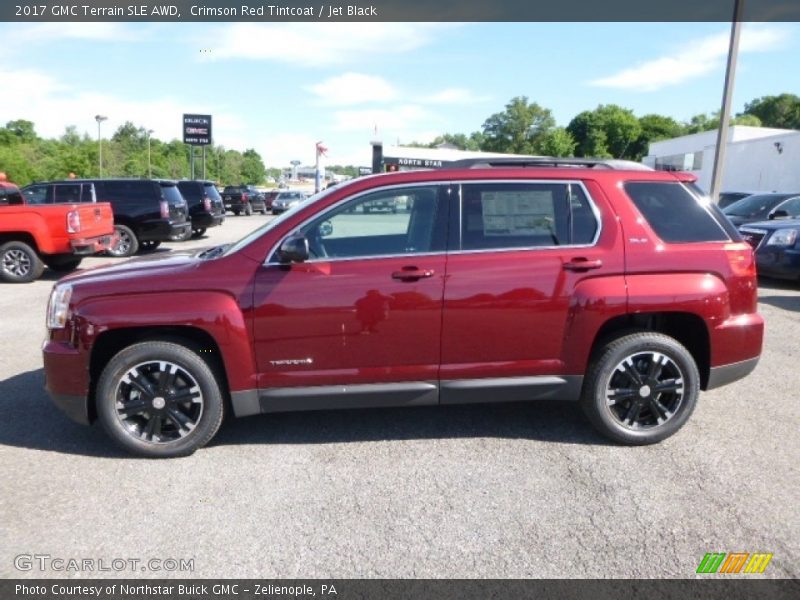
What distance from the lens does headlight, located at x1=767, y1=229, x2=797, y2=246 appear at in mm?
9867

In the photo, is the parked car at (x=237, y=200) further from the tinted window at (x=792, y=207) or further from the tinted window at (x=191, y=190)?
the tinted window at (x=792, y=207)

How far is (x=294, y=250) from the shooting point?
12.0ft

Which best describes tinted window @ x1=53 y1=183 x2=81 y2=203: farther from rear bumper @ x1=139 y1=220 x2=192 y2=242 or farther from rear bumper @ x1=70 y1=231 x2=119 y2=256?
rear bumper @ x1=70 y1=231 x2=119 y2=256

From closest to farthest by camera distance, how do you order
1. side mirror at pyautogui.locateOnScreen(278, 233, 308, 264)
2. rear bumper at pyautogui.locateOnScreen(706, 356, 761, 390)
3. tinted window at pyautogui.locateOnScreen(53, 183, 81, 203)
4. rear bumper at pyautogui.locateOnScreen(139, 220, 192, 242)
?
side mirror at pyautogui.locateOnScreen(278, 233, 308, 264)
rear bumper at pyautogui.locateOnScreen(706, 356, 761, 390)
tinted window at pyautogui.locateOnScreen(53, 183, 81, 203)
rear bumper at pyautogui.locateOnScreen(139, 220, 192, 242)

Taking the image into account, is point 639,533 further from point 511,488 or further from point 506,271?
point 506,271

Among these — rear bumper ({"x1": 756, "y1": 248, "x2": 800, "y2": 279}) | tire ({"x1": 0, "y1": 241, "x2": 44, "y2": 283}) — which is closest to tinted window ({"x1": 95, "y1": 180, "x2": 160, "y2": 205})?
tire ({"x1": 0, "y1": 241, "x2": 44, "y2": 283})

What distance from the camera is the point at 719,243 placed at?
4.05 meters

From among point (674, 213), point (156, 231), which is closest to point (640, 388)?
point (674, 213)

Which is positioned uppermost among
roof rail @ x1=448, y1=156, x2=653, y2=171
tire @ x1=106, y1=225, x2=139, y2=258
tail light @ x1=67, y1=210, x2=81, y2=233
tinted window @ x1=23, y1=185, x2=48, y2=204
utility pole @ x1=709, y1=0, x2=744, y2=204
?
utility pole @ x1=709, y1=0, x2=744, y2=204

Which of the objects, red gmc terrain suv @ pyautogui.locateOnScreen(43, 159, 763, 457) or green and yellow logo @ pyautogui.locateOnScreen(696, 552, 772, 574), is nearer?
green and yellow logo @ pyautogui.locateOnScreen(696, 552, 772, 574)

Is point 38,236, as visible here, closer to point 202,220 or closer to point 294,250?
point 202,220

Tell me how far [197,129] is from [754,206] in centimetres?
4061

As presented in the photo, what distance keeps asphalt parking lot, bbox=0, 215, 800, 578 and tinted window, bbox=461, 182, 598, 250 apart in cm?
140

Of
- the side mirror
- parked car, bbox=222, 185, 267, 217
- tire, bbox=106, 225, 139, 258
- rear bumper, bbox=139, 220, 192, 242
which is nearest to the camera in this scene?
the side mirror
